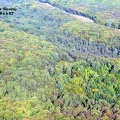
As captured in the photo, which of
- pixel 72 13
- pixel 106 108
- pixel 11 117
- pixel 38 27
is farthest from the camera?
pixel 72 13

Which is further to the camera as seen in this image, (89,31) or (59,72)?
(89,31)

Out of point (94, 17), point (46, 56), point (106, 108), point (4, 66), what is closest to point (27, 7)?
point (94, 17)

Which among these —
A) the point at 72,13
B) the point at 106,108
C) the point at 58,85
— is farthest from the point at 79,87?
the point at 72,13

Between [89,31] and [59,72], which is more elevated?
[59,72]

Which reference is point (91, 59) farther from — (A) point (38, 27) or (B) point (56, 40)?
(A) point (38, 27)

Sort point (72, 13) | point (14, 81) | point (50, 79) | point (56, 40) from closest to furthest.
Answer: point (14, 81) → point (50, 79) → point (56, 40) → point (72, 13)

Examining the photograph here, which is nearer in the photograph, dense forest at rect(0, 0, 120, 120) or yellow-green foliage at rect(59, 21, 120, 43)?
dense forest at rect(0, 0, 120, 120)

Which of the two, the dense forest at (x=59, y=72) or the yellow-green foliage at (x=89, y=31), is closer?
the dense forest at (x=59, y=72)

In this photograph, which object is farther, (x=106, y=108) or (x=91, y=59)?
(x=91, y=59)
